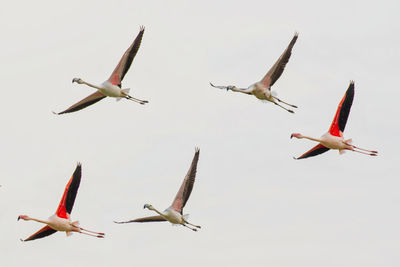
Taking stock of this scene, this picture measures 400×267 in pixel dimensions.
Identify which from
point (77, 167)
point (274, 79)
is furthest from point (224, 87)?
point (77, 167)

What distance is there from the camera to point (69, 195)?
67062 mm

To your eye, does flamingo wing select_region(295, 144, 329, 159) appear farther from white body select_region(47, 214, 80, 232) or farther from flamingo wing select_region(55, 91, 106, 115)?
white body select_region(47, 214, 80, 232)

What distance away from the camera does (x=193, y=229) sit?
69.6 m

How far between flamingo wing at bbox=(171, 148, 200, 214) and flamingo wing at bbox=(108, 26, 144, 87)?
5737mm

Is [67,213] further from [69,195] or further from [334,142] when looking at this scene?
[334,142]

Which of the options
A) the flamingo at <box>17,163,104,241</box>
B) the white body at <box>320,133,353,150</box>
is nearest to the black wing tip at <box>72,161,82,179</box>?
the flamingo at <box>17,163,104,241</box>

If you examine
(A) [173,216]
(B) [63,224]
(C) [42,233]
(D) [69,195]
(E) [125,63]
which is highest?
A: (E) [125,63]

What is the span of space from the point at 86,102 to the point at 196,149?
29.0 feet

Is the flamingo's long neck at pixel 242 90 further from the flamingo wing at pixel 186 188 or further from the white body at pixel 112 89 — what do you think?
the white body at pixel 112 89

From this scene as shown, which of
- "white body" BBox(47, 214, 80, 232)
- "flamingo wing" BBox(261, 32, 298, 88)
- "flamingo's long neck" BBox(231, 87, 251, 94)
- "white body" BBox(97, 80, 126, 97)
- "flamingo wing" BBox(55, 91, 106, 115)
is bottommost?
"white body" BBox(47, 214, 80, 232)

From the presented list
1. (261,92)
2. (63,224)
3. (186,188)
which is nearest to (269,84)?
(261,92)

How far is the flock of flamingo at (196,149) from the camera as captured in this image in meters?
67.3

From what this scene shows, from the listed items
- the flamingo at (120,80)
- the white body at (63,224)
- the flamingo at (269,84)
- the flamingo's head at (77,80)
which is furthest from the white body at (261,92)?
the white body at (63,224)

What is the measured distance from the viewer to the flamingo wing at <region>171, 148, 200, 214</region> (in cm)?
6888
